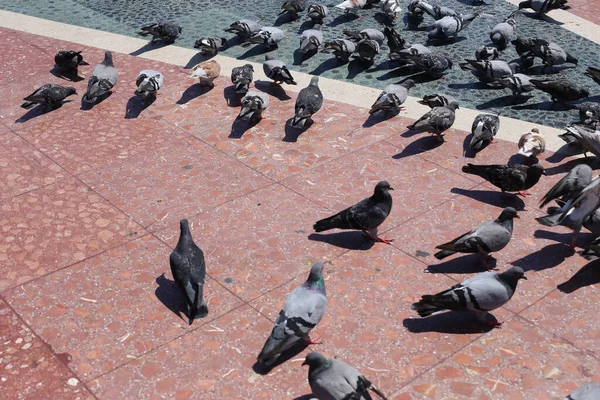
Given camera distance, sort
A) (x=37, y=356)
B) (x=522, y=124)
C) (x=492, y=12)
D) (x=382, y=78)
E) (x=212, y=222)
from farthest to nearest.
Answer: (x=492, y=12), (x=382, y=78), (x=522, y=124), (x=212, y=222), (x=37, y=356)

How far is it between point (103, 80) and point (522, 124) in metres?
6.01

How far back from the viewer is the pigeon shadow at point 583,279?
715 cm

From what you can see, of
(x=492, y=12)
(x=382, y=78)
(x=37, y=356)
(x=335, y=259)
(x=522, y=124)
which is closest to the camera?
(x=37, y=356)

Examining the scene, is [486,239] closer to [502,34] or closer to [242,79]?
[242,79]

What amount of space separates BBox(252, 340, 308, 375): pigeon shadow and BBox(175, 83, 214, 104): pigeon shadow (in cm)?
553

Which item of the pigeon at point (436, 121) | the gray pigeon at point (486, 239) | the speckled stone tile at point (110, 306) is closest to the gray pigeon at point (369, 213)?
the gray pigeon at point (486, 239)

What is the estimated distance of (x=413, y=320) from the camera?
6.67m

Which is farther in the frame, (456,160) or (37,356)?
(456,160)

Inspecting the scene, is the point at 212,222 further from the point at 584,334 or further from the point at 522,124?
the point at 522,124

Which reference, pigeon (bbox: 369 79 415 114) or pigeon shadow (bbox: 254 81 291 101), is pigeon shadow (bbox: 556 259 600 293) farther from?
pigeon shadow (bbox: 254 81 291 101)

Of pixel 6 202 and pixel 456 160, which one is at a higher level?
pixel 456 160

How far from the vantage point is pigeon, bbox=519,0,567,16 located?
556 inches

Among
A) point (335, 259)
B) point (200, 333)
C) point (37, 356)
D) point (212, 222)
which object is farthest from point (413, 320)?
point (37, 356)

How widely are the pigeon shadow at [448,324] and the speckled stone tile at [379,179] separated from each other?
5.03 ft
